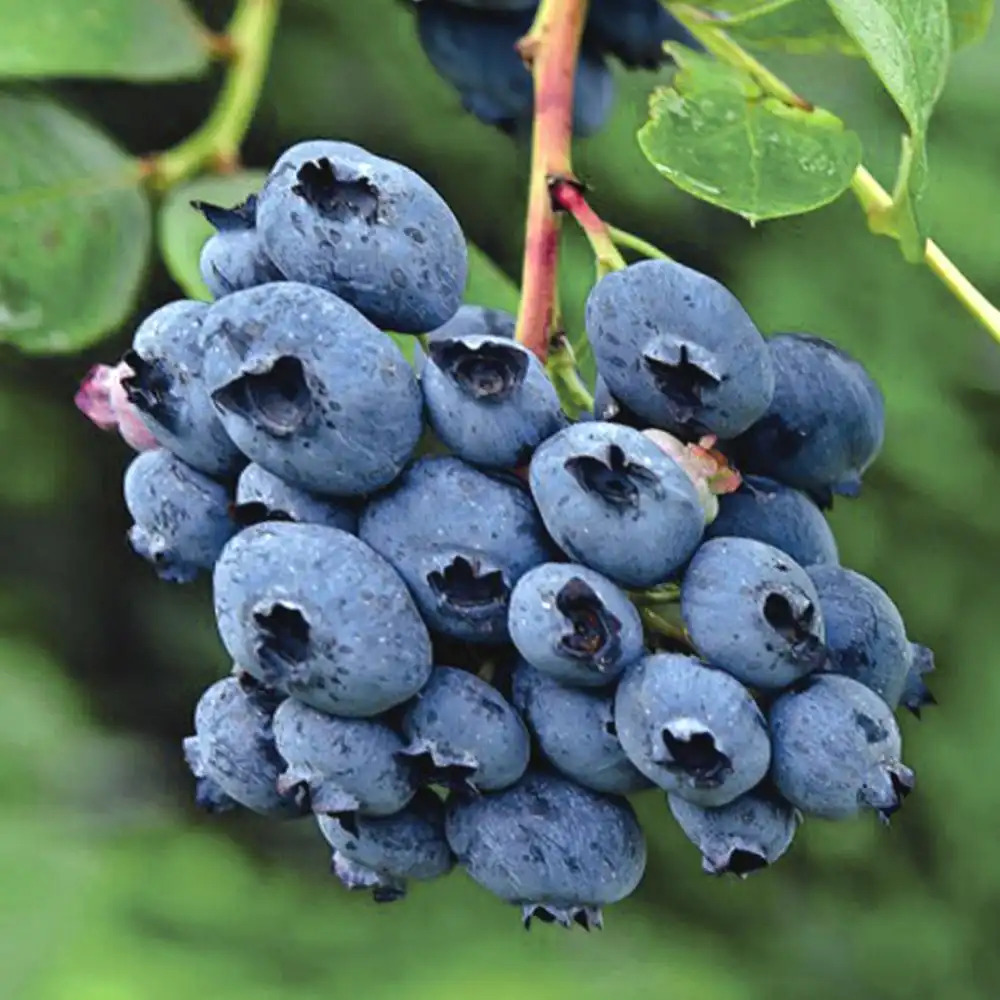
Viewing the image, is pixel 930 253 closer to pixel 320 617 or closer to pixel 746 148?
pixel 746 148

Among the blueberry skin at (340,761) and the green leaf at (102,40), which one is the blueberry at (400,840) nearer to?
the blueberry skin at (340,761)

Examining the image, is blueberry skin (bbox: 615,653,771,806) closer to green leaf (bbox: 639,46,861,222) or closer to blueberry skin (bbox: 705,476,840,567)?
blueberry skin (bbox: 705,476,840,567)

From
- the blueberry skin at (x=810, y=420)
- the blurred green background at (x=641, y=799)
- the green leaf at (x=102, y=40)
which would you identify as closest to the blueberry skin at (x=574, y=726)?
the blueberry skin at (x=810, y=420)

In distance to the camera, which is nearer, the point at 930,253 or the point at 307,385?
the point at 307,385

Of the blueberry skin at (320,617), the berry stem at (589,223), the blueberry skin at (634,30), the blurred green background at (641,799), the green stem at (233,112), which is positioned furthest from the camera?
the blurred green background at (641,799)

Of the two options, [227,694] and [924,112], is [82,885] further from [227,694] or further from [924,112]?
[924,112]

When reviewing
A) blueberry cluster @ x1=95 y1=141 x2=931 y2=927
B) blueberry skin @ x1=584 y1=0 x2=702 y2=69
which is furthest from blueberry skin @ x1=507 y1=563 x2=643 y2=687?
blueberry skin @ x1=584 y1=0 x2=702 y2=69

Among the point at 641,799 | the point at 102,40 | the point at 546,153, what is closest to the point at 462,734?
the point at 546,153
